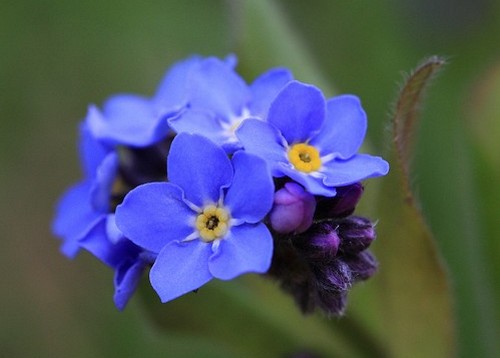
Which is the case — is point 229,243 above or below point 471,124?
above

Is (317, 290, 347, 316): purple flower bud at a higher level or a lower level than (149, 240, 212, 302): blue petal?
lower

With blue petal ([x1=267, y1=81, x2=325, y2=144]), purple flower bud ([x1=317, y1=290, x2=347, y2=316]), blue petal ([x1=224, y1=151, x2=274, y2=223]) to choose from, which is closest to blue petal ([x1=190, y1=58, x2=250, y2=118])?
blue petal ([x1=267, y1=81, x2=325, y2=144])

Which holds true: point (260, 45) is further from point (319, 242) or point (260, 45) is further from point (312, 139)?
point (319, 242)

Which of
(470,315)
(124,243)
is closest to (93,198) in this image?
(124,243)

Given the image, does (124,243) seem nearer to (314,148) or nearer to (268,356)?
(314,148)

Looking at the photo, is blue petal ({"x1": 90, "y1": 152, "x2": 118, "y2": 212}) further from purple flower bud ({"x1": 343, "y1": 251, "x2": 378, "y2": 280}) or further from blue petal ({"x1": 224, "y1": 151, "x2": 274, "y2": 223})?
purple flower bud ({"x1": 343, "y1": 251, "x2": 378, "y2": 280})

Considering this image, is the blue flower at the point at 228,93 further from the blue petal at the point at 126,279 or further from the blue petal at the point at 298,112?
the blue petal at the point at 126,279

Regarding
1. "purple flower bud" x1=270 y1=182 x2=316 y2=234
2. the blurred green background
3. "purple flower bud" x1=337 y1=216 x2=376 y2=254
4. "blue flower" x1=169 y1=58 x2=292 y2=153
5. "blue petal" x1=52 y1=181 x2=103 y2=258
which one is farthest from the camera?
the blurred green background
